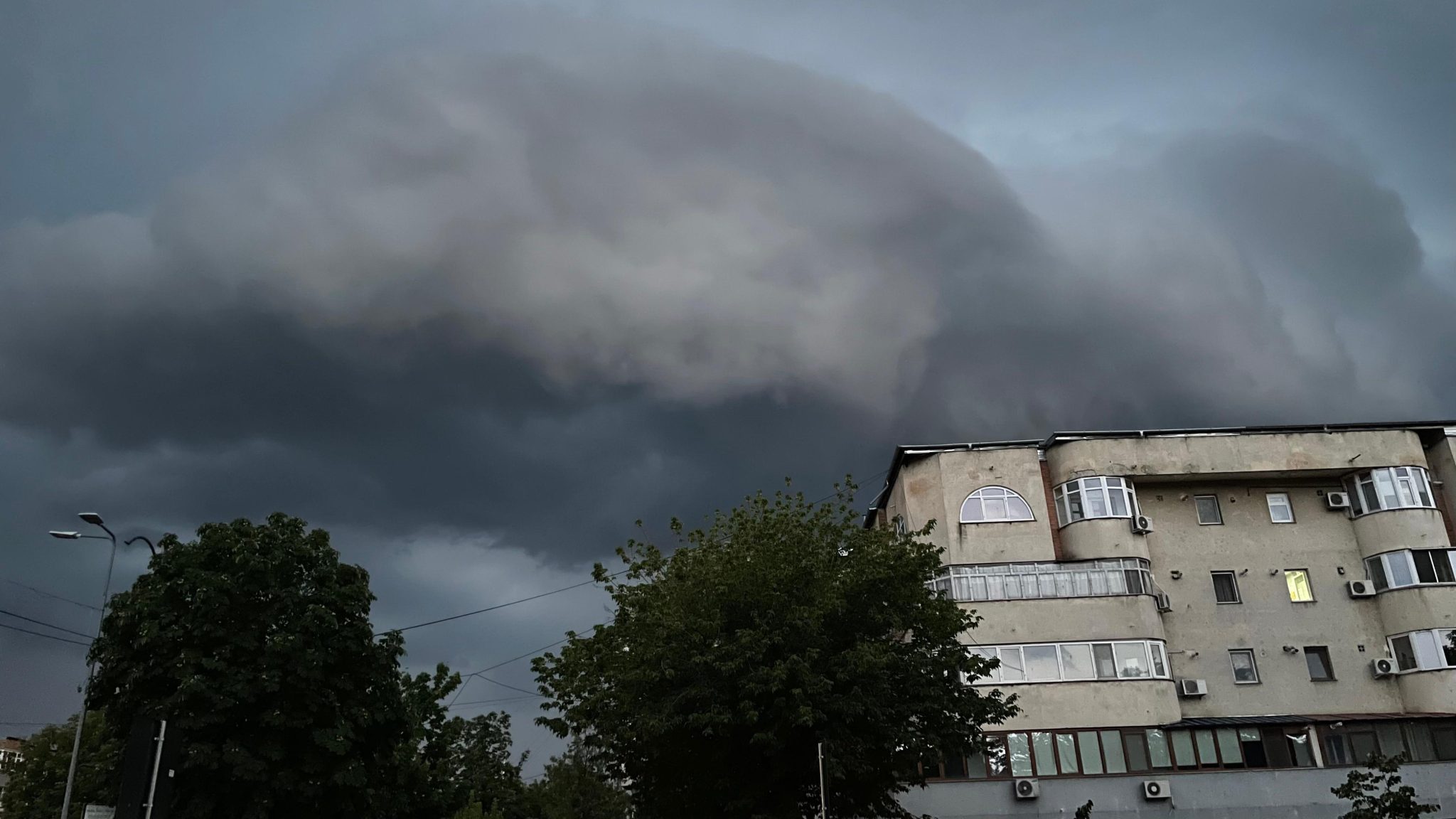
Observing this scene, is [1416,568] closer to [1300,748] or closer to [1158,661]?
[1300,748]

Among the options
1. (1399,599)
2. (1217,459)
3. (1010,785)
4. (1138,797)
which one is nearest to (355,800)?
(1010,785)

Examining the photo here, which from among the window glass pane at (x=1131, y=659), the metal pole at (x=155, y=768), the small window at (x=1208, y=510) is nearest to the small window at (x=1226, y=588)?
the small window at (x=1208, y=510)

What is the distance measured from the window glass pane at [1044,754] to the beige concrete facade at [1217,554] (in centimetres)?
48

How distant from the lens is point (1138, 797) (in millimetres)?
36594

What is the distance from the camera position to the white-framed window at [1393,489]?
4194cm

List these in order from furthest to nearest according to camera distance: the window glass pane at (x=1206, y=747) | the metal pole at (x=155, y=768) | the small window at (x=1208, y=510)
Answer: the small window at (x=1208, y=510) → the window glass pane at (x=1206, y=747) → the metal pole at (x=155, y=768)

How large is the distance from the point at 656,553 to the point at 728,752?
257 inches

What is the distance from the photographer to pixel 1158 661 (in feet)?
128

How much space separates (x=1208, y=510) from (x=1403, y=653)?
8701 millimetres

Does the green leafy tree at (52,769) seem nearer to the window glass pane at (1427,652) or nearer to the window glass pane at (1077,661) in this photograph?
the window glass pane at (1077,661)

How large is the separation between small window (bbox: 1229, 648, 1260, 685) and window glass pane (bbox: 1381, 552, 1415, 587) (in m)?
6.43

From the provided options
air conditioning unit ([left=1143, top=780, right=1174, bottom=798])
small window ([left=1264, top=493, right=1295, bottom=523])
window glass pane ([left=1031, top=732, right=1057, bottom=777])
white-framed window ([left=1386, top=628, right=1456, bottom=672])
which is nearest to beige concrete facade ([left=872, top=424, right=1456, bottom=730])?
small window ([left=1264, top=493, right=1295, bottom=523])

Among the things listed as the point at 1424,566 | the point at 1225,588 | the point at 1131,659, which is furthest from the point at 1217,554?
the point at 1424,566

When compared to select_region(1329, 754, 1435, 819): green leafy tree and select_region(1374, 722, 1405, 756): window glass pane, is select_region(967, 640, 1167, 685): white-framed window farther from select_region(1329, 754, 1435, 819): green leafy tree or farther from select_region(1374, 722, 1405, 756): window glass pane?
select_region(1329, 754, 1435, 819): green leafy tree
